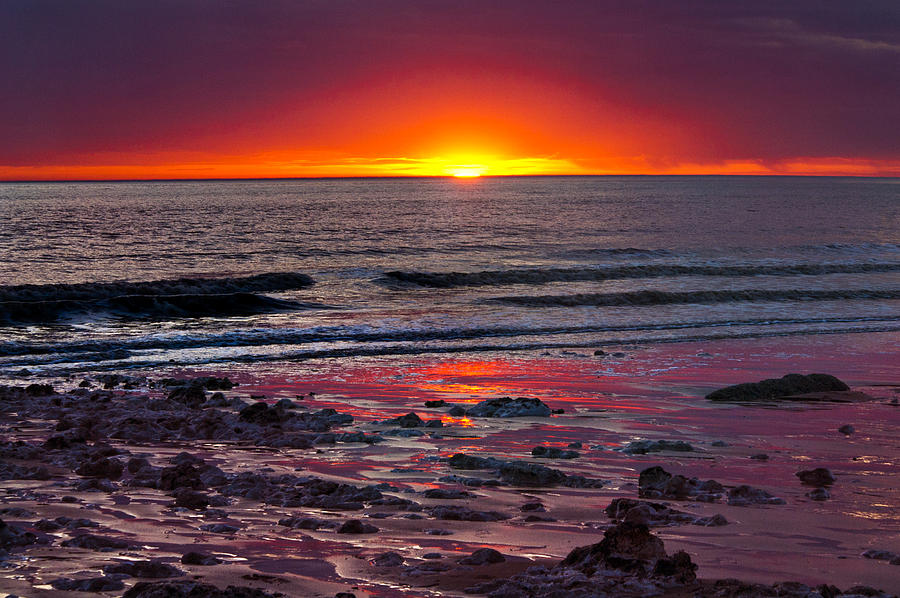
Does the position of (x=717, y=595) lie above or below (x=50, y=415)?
above

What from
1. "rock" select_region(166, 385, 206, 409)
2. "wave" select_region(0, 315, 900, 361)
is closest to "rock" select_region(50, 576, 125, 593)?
"rock" select_region(166, 385, 206, 409)

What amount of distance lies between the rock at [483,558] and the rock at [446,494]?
5.15ft

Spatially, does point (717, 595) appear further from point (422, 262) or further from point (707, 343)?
point (422, 262)

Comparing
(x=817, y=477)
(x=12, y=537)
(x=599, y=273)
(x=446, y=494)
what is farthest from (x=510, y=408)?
(x=599, y=273)

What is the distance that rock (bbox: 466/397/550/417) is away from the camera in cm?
1076

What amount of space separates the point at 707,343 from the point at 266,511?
13613mm

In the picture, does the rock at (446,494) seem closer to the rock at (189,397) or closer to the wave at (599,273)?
the rock at (189,397)

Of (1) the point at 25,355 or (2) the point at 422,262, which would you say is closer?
(1) the point at 25,355

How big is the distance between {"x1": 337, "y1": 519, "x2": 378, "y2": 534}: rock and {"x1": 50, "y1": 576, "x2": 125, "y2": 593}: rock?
1651 mm

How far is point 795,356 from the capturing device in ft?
53.6

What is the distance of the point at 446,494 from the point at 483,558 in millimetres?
1714

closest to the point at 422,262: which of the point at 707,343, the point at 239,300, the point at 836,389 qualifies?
the point at 239,300

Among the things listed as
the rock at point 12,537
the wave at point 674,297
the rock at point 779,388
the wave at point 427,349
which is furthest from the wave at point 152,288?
the rock at point 12,537

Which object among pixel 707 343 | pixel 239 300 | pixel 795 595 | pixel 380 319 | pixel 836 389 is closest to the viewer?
pixel 795 595
